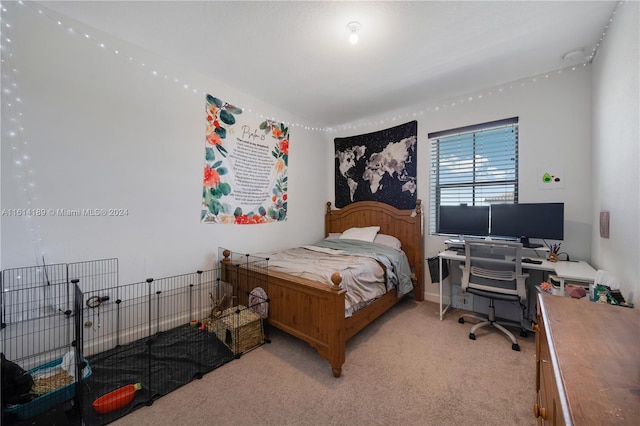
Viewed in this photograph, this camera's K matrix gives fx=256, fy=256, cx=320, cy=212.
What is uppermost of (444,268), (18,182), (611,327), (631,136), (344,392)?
(631,136)

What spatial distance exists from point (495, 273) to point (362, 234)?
1671 mm

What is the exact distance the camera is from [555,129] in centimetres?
265

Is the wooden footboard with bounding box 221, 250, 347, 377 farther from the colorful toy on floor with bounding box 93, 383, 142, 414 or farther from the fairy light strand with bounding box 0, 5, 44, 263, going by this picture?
the fairy light strand with bounding box 0, 5, 44, 263

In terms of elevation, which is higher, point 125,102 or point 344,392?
A: point 125,102

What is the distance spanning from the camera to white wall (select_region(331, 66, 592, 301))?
8.21 ft

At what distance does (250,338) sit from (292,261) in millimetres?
813

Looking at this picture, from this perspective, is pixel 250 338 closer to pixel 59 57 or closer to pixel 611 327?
pixel 611 327

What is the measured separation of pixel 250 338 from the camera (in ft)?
→ 7.40

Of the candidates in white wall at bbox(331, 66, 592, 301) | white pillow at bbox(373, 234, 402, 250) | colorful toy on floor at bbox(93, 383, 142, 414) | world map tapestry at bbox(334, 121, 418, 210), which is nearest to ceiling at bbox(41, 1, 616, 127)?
white wall at bbox(331, 66, 592, 301)

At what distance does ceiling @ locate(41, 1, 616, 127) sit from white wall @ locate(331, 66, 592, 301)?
160mm

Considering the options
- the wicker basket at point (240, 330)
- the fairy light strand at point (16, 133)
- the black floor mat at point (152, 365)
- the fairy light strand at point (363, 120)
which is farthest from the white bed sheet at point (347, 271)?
the fairy light strand at point (363, 120)

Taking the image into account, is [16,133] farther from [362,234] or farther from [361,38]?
[362,234]

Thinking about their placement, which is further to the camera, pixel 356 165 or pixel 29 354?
pixel 356 165

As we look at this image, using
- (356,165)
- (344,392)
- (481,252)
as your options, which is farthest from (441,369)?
(356,165)
